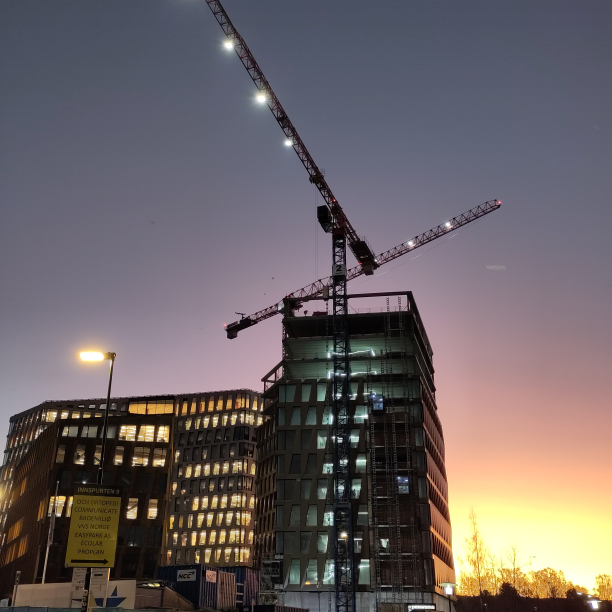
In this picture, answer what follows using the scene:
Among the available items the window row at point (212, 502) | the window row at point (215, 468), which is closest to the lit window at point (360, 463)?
the window row at point (212, 502)

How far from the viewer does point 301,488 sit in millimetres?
113375

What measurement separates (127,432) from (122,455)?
4.67 metres

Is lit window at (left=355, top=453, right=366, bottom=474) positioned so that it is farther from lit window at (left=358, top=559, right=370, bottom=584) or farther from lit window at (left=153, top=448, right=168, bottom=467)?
lit window at (left=153, top=448, right=168, bottom=467)

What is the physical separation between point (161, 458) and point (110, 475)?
8069mm

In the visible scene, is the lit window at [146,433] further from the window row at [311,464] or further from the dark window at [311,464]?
the dark window at [311,464]

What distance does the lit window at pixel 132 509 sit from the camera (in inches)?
3962

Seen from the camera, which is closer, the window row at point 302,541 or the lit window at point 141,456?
the lit window at point 141,456

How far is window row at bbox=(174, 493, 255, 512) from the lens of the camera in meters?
176

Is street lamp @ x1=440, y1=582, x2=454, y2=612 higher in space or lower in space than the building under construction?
lower

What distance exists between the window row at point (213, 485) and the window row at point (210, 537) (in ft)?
36.0

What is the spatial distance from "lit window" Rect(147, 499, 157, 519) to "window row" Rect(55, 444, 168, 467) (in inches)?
222

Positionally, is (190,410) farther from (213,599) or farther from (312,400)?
(213,599)

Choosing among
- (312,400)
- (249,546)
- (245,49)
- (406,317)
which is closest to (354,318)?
(406,317)

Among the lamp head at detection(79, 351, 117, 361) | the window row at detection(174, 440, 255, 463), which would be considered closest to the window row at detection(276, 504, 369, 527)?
the window row at detection(174, 440, 255, 463)
